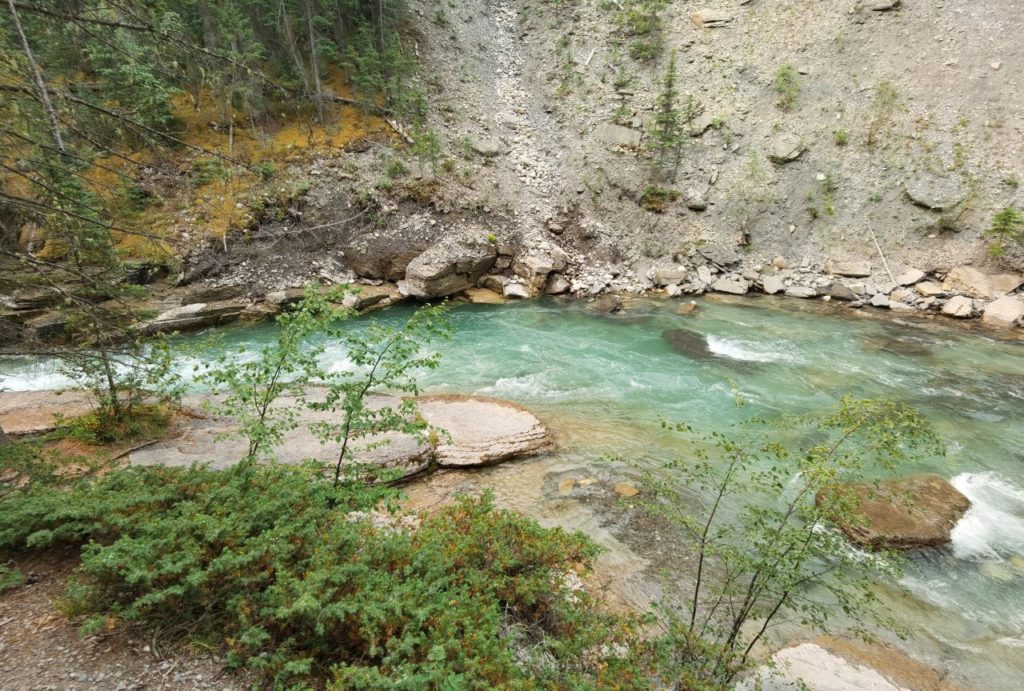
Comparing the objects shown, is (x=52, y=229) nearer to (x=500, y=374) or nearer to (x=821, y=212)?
(x=500, y=374)

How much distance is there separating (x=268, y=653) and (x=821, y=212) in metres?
24.6

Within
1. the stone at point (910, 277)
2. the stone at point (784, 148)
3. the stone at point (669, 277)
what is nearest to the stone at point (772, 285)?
the stone at point (669, 277)

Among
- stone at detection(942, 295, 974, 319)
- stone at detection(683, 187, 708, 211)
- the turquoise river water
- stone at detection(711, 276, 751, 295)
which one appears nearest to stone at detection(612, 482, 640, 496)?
the turquoise river water

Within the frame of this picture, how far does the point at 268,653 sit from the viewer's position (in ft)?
11.5

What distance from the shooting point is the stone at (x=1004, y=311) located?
50.6ft

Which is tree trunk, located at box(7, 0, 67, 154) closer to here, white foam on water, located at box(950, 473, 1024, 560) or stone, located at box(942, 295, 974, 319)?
white foam on water, located at box(950, 473, 1024, 560)

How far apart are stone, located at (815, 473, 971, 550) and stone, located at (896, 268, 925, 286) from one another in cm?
1359

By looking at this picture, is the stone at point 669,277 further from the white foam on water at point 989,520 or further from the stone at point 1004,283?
the white foam on water at point 989,520

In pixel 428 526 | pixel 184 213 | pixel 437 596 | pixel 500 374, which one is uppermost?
pixel 184 213

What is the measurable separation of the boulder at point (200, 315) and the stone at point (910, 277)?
82.1 ft

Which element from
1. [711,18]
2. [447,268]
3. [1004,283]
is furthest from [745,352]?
[711,18]

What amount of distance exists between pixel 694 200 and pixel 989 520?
17454mm

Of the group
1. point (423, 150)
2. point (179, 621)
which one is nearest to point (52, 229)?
point (179, 621)

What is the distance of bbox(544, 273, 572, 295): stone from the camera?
19.4 m
